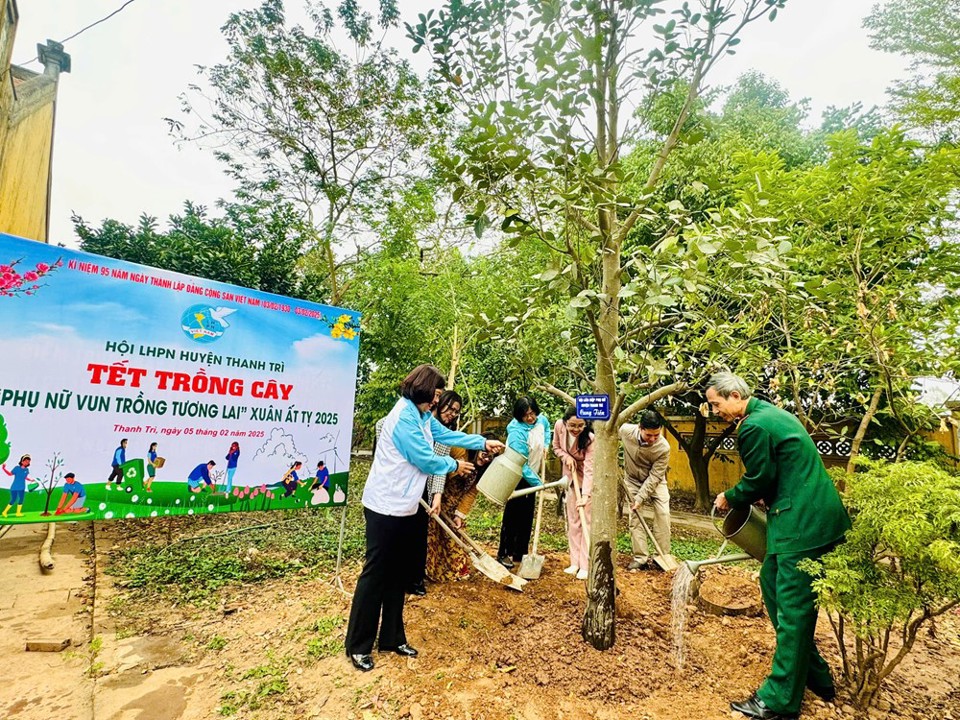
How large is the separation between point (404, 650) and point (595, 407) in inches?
75.4

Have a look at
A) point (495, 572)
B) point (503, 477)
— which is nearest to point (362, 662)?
point (495, 572)

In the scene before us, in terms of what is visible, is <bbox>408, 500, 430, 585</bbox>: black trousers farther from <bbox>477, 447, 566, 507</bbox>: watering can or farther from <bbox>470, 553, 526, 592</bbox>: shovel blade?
<bbox>477, 447, 566, 507</bbox>: watering can

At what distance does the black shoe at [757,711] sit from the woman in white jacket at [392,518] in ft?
5.92

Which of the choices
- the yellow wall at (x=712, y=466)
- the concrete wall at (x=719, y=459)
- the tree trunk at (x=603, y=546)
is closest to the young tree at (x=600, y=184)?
the tree trunk at (x=603, y=546)

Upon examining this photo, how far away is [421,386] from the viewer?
2.96m

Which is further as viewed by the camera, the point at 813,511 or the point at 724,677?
the point at 724,677

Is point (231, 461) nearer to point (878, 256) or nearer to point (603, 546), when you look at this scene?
point (603, 546)

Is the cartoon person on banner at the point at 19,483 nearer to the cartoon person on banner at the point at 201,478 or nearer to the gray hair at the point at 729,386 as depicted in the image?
the cartoon person on banner at the point at 201,478

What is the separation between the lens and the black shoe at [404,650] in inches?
112

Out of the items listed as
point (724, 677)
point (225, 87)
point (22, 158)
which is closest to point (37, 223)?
point (22, 158)

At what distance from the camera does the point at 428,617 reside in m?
3.35

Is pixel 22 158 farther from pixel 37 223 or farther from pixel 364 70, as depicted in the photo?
pixel 364 70

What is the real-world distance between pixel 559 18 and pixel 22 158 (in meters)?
8.57

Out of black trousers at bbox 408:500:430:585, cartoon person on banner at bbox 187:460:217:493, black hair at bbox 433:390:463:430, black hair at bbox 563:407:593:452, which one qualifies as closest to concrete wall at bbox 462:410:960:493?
black hair at bbox 563:407:593:452
